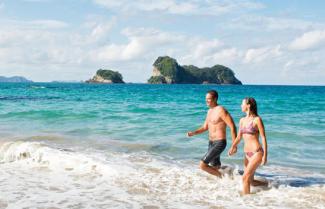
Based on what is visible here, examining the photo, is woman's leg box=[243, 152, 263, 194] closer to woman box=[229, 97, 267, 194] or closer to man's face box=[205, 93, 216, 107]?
woman box=[229, 97, 267, 194]

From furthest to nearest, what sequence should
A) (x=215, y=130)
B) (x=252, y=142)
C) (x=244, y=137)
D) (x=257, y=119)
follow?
(x=215, y=130) < (x=244, y=137) < (x=252, y=142) < (x=257, y=119)

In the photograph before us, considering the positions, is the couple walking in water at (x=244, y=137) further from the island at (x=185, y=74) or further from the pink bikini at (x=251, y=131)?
the island at (x=185, y=74)

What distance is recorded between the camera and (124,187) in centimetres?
838

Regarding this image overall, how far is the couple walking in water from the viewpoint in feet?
24.8

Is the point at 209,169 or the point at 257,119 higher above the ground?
the point at 257,119

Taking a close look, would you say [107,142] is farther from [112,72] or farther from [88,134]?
[112,72]

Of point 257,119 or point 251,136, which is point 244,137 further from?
point 257,119

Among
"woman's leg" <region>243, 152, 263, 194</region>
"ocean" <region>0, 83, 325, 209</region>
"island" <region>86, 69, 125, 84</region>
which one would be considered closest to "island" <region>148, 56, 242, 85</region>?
"island" <region>86, 69, 125, 84</region>

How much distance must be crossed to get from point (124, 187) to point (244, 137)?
253 cm

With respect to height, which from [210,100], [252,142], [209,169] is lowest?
[209,169]

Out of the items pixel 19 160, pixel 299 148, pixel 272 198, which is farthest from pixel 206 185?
pixel 299 148

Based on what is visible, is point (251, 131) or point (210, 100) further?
point (210, 100)

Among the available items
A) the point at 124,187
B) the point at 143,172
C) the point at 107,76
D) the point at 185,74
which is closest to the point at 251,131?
the point at 124,187

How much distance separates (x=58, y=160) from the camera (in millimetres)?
10648
